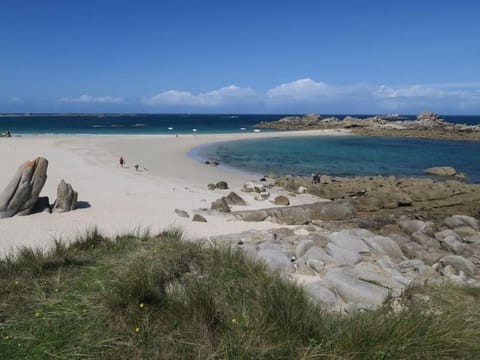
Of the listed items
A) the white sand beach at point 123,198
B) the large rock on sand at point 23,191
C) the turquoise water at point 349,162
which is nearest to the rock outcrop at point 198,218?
the white sand beach at point 123,198

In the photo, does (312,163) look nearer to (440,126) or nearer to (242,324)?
(242,324)

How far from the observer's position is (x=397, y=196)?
14.4 meters

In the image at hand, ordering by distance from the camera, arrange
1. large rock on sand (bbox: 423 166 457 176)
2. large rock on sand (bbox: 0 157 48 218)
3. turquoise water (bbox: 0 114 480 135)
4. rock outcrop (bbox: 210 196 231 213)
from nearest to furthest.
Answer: large rock on sand (bbox: 0 157 48 218) < rock outcrop (bbox: 210 196 231 213) < large rock on sand (bbox: 423 166 457 176) < turquoise water (bbox: 0 114 480 135)

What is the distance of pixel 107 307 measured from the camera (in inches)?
145

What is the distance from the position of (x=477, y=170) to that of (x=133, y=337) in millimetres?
31624

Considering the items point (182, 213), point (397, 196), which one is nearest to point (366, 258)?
point (182, 213)

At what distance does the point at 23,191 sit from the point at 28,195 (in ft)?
0.60

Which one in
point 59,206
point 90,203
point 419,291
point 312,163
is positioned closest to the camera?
point 419,291

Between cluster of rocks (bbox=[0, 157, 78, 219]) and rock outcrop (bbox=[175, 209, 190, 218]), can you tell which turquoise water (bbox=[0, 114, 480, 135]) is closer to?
cluster of rocks (bbox=[0, 157, 78, 219])

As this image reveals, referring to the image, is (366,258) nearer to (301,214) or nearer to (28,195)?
(301,214)

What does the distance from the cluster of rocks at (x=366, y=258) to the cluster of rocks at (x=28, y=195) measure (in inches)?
238

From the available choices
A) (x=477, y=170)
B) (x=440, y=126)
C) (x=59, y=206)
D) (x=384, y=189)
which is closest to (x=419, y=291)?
(x=59, y=206)

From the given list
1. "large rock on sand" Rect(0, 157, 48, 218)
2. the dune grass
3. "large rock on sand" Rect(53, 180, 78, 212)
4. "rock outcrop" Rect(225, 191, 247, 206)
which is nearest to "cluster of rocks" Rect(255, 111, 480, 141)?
"rock outcrop" Rect(225, 191, 247, 206)

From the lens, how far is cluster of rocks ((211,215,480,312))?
5227mm
